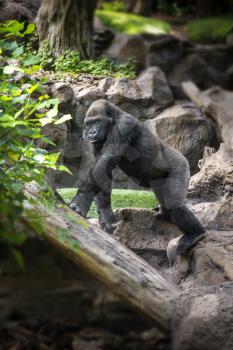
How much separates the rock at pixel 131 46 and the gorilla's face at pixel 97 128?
21.1ft

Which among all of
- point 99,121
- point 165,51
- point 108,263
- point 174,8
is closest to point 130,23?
point 165,51

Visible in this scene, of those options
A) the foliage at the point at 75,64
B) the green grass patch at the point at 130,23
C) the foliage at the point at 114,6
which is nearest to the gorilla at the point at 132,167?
the foliage at the point at 75,64

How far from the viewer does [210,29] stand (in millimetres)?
13672

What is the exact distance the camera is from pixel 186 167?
4.60m

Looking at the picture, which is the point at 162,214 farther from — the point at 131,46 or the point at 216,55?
the point at 216,55

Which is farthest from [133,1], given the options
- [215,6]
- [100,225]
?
[100,225]

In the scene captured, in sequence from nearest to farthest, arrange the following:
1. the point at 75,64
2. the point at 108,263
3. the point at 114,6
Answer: the point at 108,263 → the point at 75,64 → the point at 114,6

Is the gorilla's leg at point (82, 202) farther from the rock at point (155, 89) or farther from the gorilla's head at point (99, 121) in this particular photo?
the rock at point (155, 89)

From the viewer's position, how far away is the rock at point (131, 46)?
10773mm

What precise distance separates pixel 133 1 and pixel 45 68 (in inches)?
401

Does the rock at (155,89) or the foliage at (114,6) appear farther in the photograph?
the foliage at (114,6)

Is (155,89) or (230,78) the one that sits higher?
(155,89)

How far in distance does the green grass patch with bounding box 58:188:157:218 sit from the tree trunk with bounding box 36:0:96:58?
1.29m

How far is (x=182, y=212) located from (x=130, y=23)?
904 centimetres
